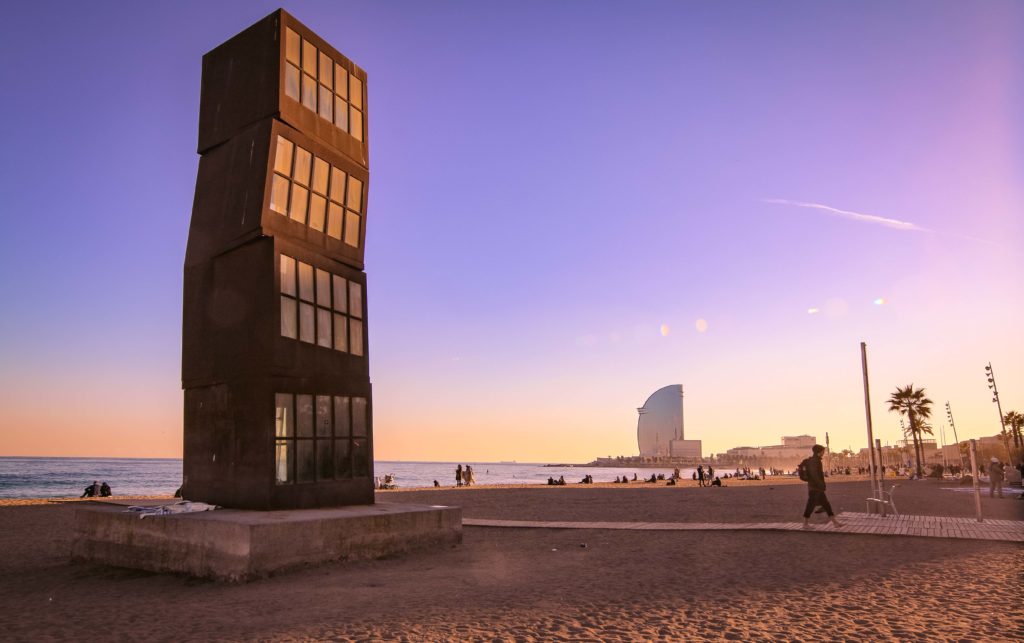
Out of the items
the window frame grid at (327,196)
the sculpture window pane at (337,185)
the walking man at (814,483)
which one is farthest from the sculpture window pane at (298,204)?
the walking man at (814,483)

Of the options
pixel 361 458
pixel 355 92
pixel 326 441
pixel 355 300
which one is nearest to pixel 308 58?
pixel 355 92

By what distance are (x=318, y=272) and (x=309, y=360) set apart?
1.86 m

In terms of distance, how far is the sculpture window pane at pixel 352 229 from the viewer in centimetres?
1486

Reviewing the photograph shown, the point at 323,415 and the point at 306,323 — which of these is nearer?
the point at 306,323

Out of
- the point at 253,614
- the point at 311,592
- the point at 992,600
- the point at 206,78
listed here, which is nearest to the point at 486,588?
the point at 311,592

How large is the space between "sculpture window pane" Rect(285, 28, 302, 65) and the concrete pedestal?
879 centimetres

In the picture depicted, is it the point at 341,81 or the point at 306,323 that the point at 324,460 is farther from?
the point at 341,81

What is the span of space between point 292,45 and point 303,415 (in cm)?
741

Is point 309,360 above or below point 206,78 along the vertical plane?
below

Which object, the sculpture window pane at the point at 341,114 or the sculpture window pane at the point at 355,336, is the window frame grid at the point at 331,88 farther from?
the sculpture window pane at the point at 355,336

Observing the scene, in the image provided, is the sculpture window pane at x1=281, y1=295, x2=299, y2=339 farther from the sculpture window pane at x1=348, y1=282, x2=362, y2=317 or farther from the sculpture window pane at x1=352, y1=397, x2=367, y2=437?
the sculpture window pane at x1=352, y1=397, x2=367, y2=437

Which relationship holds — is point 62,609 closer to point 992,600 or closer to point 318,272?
point 318,272

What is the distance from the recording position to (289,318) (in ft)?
41.9

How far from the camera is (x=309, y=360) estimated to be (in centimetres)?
1310
